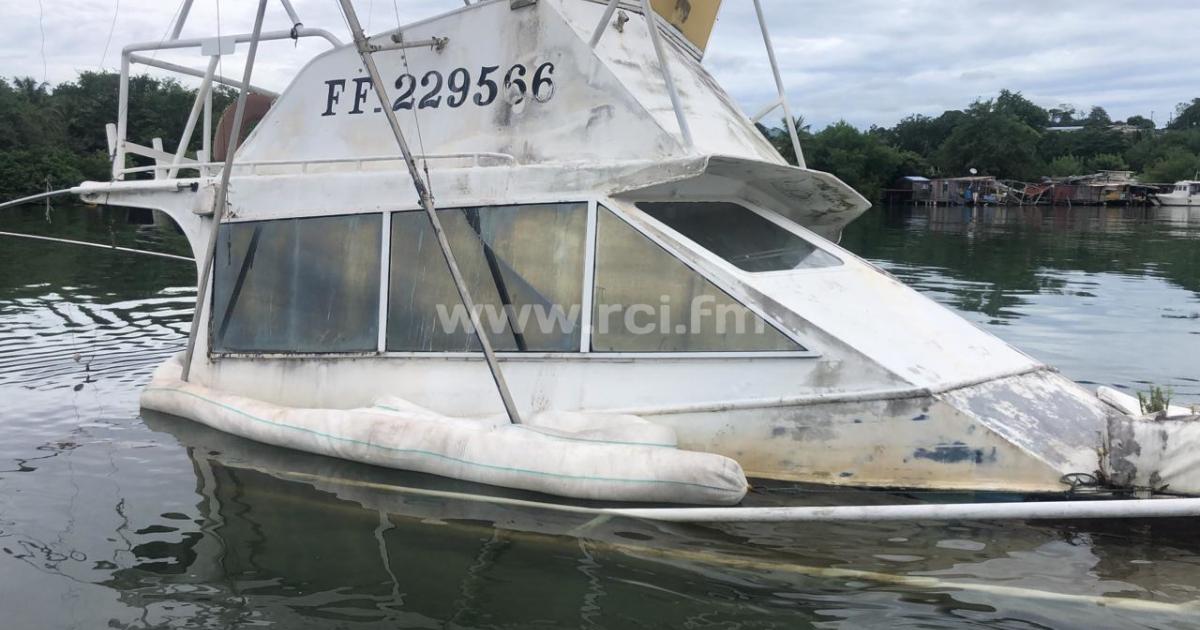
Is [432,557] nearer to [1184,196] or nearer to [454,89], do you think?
[454,89]

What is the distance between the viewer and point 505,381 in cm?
685

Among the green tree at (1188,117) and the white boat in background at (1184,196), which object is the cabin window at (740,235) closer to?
the white boat in background at (1184,196)

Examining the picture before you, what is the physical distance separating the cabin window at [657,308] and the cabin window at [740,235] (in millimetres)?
341

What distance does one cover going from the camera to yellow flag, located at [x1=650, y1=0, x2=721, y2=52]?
28.3 ft

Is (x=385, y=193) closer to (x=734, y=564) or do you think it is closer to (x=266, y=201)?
(x=266, y=201)

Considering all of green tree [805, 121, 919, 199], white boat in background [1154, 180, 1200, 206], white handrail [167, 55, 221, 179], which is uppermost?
green tree [805, 121, 919, 199]

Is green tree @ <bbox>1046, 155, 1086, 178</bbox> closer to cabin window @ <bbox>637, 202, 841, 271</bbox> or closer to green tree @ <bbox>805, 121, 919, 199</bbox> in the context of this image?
green tree @ <bbox>805, 121, 919, 199</bbox>

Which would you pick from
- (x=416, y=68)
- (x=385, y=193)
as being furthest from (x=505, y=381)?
(x=416, y=68)

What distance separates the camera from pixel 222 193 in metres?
8.03

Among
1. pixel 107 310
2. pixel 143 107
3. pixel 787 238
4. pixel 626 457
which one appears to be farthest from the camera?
pixel 143 107

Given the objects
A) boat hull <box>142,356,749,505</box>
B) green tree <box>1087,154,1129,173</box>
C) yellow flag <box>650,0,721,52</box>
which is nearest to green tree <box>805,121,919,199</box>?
green tree <box>1087,154,1129,173</box>

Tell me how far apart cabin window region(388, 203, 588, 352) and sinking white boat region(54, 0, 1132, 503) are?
0.02m

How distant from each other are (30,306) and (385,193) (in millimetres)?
11223
